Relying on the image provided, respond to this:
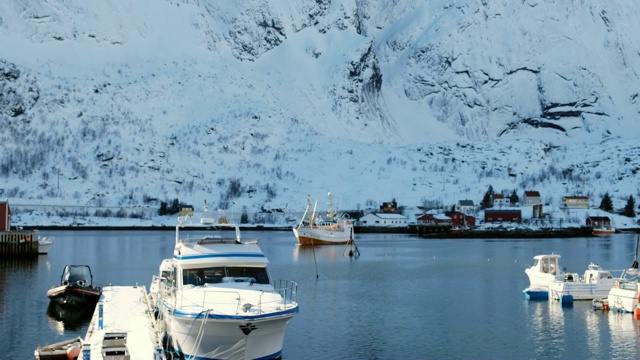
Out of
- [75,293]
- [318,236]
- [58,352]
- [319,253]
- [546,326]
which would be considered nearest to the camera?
[58,352]

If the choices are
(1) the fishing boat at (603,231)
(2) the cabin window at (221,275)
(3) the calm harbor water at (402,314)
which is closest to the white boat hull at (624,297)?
(3) the calm harbor water at (402,314)

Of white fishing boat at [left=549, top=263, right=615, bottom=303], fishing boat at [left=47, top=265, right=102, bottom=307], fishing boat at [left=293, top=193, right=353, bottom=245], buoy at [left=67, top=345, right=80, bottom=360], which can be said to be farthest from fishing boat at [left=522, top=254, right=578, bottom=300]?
fishing boat at [left=293, top=193, right=353, bottom=245]

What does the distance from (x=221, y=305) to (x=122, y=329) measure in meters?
6.49

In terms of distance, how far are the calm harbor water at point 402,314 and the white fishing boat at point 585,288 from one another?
114 centimetres

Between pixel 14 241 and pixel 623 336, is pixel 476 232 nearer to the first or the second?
pixel 14 241

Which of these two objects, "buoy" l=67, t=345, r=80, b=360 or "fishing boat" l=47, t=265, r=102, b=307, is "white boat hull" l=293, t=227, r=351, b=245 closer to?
"fishing boat" l=47, t=265, r=102, b=307

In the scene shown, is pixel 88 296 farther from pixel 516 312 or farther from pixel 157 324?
pixel 516 312

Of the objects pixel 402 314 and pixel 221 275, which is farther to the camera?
pixel 402 314

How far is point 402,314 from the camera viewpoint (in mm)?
55469

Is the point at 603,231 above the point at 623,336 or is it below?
above

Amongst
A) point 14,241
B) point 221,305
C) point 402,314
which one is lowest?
point 402,314

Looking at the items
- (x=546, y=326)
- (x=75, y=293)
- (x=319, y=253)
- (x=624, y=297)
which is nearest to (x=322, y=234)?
(x=319, y=253)

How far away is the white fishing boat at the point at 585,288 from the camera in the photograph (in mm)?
60656

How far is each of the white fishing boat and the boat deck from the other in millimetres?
25204
